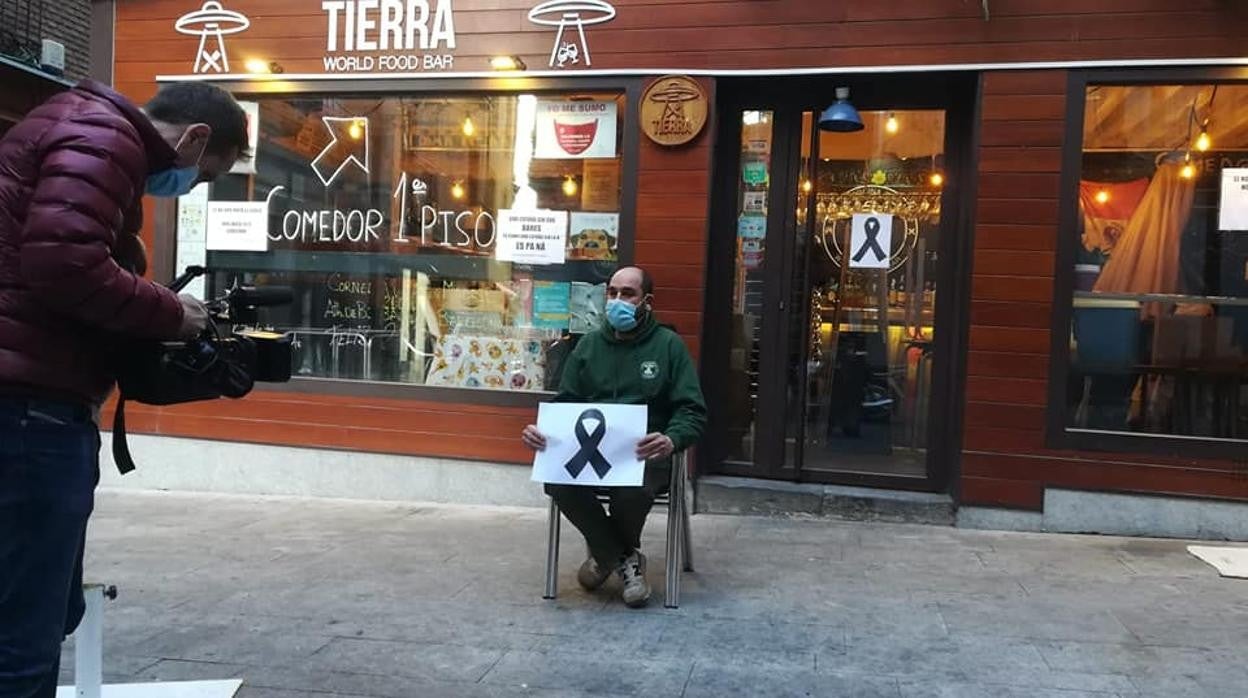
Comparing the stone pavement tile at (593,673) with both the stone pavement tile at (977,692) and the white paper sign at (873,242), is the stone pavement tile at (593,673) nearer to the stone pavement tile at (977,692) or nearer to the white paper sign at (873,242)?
the stone pavement tile at (977,692)

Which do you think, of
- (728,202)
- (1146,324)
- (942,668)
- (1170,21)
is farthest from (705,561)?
(1170,21)

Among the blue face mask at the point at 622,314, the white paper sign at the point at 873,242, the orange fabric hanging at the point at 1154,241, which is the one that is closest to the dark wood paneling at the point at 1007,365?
the orange fabric hanging at the point at 1154,241

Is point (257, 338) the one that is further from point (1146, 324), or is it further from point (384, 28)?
point (1146, 324)

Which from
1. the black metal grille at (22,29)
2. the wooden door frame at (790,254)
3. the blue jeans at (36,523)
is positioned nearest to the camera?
the blue jeans at (36,523)

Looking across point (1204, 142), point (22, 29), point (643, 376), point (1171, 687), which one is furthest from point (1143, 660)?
point (22, 29)

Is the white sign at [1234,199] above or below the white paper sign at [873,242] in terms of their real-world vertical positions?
above

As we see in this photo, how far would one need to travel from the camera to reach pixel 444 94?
6.70 m

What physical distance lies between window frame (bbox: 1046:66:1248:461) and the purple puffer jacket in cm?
519

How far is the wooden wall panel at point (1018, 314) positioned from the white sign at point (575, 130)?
8.10 ft

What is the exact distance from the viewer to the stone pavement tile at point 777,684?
3.35m

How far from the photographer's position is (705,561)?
201 inches

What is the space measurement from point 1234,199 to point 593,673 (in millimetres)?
4883

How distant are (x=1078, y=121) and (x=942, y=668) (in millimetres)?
3712

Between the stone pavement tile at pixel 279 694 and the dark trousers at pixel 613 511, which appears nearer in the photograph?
the stone pavement tile at pixel 279 694
